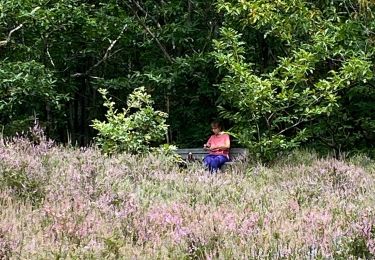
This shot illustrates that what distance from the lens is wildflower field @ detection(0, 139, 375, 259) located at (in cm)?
357

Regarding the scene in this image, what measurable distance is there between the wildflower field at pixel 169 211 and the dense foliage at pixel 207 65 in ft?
7.29

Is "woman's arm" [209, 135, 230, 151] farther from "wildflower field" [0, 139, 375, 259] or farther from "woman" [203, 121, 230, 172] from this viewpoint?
"wildflower field" [0, 139, 375, 259]

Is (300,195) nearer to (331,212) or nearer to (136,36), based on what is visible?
(331,212)

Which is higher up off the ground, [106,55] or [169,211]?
[106,55]

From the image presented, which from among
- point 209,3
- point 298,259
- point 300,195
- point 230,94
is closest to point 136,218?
point 298,259

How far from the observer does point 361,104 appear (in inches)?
432

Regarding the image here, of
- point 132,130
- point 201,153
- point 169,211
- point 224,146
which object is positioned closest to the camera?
point 169,211

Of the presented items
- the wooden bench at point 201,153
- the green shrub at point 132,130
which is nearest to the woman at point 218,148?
the wooden bench at point 201,153

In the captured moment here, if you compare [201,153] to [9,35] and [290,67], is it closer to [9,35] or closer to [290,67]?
[290,67]

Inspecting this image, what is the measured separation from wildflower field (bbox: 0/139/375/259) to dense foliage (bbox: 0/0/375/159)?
7.29ft

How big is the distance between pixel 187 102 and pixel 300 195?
6889mm

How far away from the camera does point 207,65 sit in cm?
1116

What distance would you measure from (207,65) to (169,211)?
6746 millimetres

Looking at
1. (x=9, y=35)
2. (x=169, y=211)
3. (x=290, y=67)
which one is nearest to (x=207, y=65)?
(x=290, y=67)
